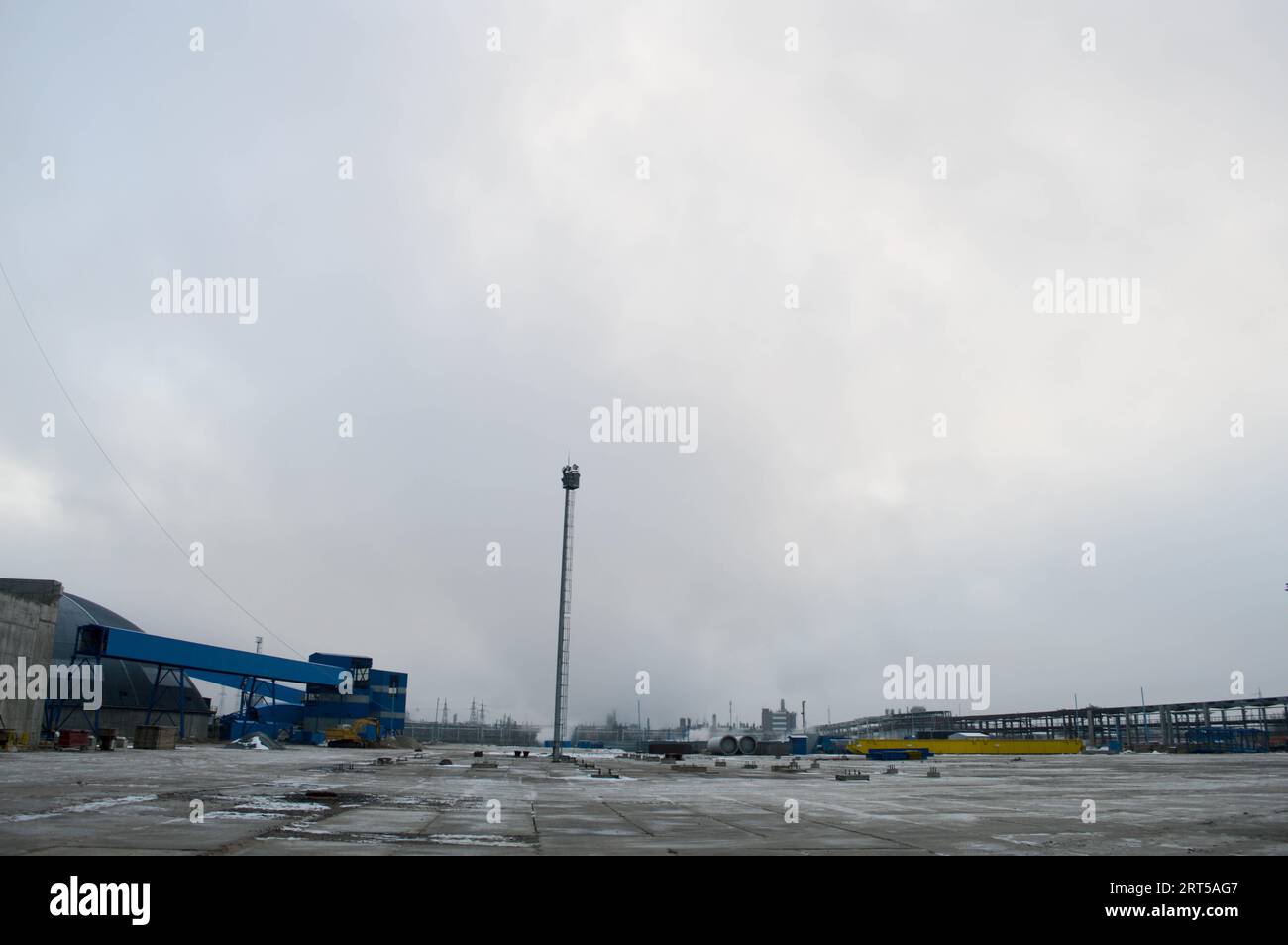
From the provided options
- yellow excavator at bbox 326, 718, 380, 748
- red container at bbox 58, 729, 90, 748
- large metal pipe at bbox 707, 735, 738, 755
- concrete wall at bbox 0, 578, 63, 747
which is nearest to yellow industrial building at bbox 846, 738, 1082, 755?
large metal pipe at bbox 707, 735, 738, 755

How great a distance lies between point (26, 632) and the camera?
159 feet

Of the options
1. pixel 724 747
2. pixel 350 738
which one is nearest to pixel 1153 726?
pixel 724 747

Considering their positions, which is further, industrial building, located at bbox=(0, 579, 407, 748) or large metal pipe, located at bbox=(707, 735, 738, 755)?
large metal pipe, located at bbox=(707, 735, 738, 755)

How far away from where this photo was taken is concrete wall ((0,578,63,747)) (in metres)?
46.7

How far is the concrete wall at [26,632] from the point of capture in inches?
1840

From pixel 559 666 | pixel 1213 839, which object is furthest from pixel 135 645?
pixel 1213 839

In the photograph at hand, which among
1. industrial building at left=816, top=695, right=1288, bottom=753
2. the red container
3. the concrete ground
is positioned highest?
the concrete ground

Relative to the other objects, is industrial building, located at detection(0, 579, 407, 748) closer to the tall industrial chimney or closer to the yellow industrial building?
the tall industrial chimney

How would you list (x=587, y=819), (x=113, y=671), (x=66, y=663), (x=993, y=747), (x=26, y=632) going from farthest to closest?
(x=993, y=747) → (x=113, y=671) → (x=66, y=663) → (x=26, y=632) → (x=587, y=819)

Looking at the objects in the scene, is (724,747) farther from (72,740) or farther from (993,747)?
(72,740)
